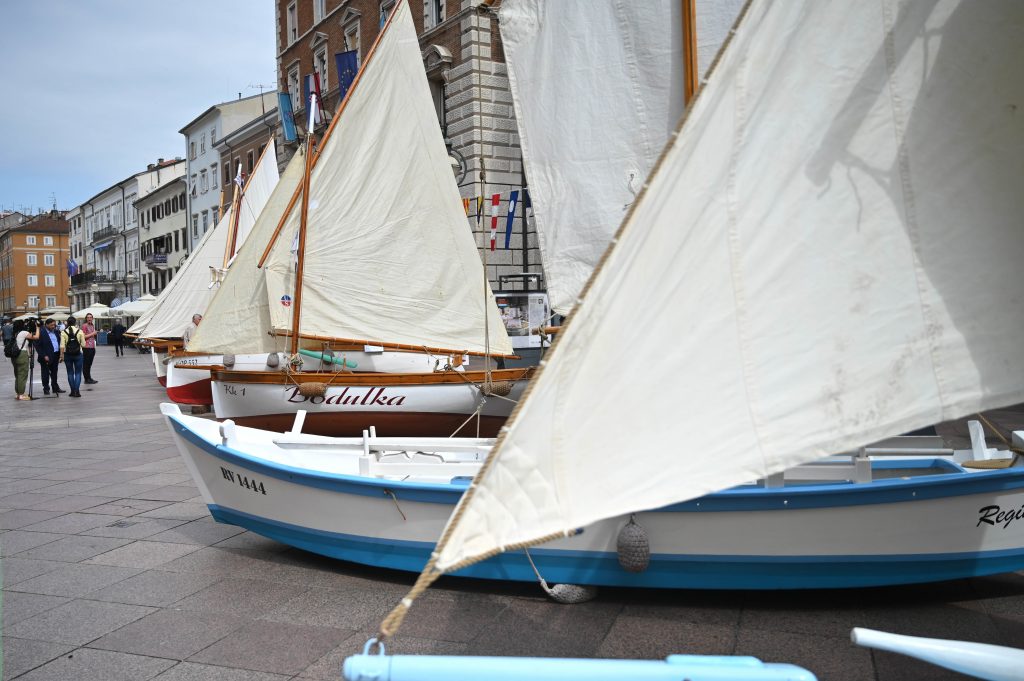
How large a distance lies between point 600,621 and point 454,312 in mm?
6814

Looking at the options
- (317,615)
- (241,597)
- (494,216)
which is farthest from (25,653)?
(494,216)

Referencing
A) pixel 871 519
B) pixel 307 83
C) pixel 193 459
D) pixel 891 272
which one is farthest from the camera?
pixel 307 83

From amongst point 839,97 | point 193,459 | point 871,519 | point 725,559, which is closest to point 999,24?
point 839,97

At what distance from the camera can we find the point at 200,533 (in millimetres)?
6570

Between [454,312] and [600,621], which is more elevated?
[454,312]

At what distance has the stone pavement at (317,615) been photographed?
407 centimetres

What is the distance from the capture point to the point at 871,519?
4398 mm

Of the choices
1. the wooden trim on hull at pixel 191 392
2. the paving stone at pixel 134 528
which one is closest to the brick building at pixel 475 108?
the wooden trim on hull at pixel 191 392

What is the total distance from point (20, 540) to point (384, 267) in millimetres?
5303

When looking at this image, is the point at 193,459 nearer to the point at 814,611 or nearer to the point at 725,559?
the point at 725,559

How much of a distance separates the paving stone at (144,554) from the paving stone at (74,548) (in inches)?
4.4

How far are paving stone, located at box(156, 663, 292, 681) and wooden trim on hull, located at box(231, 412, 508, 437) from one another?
6.86 meters

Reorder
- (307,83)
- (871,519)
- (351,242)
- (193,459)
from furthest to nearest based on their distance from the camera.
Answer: (307,83) → (351,242) → (193,459) → (871,519)

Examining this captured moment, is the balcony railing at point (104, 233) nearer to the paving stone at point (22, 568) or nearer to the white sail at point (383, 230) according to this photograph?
the white sail at point (383, 230)
